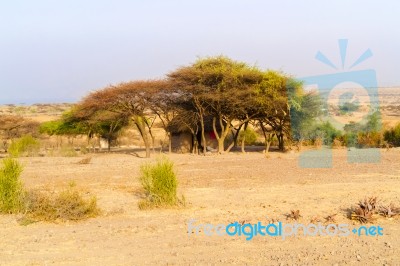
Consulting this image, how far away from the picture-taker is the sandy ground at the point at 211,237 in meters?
6.31

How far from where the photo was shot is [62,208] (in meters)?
8.62

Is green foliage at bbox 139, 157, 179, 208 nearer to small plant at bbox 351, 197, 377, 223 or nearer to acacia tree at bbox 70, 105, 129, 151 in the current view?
small plant at bbox 351, 197, 377, 223

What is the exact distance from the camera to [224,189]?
11.9 meters

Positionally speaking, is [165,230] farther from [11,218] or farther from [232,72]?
[232,72]

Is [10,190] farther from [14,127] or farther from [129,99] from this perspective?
[14,127]

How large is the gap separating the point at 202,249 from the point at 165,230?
124cm

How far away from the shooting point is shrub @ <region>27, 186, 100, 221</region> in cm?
859

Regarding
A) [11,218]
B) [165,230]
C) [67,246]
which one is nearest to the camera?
[67,246]

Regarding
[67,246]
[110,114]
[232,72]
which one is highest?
[232,72]

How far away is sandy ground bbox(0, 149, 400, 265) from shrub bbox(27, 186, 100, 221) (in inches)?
7.4

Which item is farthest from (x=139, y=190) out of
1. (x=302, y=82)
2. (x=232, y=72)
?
(x=302, y=82)

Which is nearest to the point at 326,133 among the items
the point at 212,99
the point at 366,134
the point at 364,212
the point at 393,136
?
the point at 366,134

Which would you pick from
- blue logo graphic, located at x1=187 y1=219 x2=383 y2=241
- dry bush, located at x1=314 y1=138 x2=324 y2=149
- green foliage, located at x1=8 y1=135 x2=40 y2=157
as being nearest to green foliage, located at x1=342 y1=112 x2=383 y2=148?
dry bush, located at x1=314 y1=138 x2=324 y2=149

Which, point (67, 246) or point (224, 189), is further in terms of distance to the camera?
point (224, 189)
